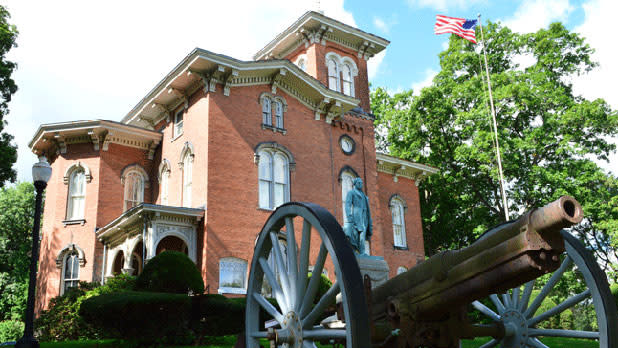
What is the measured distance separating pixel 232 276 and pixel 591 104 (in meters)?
19.8

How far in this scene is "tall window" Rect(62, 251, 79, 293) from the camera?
21.2 m

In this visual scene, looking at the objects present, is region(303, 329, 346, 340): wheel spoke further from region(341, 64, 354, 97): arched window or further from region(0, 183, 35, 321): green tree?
region(0, 183, 35, 321): green tree

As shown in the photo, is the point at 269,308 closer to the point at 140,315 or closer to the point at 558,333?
the point at 558,333

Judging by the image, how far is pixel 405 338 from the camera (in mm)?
4918

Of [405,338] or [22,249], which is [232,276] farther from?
[22,249]

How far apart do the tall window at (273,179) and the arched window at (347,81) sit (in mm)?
6319

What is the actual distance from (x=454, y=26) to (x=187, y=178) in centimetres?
1390

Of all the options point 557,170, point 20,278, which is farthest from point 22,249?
point 557,170

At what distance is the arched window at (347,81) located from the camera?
25.2 metres

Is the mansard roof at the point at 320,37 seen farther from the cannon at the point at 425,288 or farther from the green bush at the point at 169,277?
the cannon at the point at 425,288

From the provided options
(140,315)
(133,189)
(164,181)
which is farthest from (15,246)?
(140,315)

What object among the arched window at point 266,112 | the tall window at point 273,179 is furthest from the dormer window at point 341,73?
the tall window at point 273,179

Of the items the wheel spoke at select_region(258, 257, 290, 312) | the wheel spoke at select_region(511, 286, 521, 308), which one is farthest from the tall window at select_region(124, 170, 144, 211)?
→ the wheel spoke at select_region(511, 286, 521, 308)

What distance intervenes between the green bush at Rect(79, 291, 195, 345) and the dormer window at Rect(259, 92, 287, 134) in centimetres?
1018
